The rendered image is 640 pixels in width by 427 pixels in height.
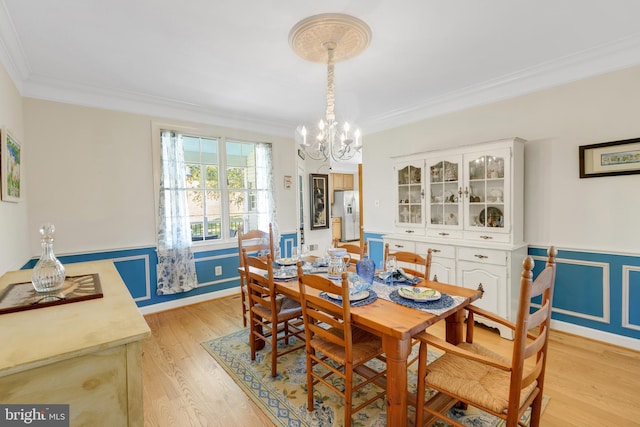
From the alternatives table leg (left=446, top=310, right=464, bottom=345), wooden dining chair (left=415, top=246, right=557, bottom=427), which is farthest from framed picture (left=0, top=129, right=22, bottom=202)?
table leg (left=446, top=310, right=464, bottom=345)

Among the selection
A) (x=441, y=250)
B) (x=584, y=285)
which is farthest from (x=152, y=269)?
(x=584, y=285)

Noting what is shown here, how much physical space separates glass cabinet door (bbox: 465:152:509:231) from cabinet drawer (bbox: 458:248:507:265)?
0.27 metres

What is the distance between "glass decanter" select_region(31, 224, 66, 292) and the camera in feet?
4.57

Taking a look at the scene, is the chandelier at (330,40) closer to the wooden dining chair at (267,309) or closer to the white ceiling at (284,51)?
the white ceiling at (284,51)

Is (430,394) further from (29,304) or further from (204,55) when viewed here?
(204,55)

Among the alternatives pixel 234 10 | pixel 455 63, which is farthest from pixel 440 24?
pixel 234 10

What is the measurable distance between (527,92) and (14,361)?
4.03m

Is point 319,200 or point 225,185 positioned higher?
point 225,185

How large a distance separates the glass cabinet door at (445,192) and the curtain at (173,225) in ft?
9.93

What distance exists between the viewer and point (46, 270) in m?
1.40

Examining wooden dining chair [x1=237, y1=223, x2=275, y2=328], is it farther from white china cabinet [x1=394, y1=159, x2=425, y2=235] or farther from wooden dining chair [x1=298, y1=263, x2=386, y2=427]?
white china cabinet [x1=394, y1=159, x2=425, y2=235]

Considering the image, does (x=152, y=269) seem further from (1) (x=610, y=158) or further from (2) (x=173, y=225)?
(1) (x=610, y=158)

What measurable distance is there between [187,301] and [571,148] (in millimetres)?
4546

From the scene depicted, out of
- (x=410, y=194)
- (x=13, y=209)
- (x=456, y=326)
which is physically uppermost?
(x=410, y=194)
